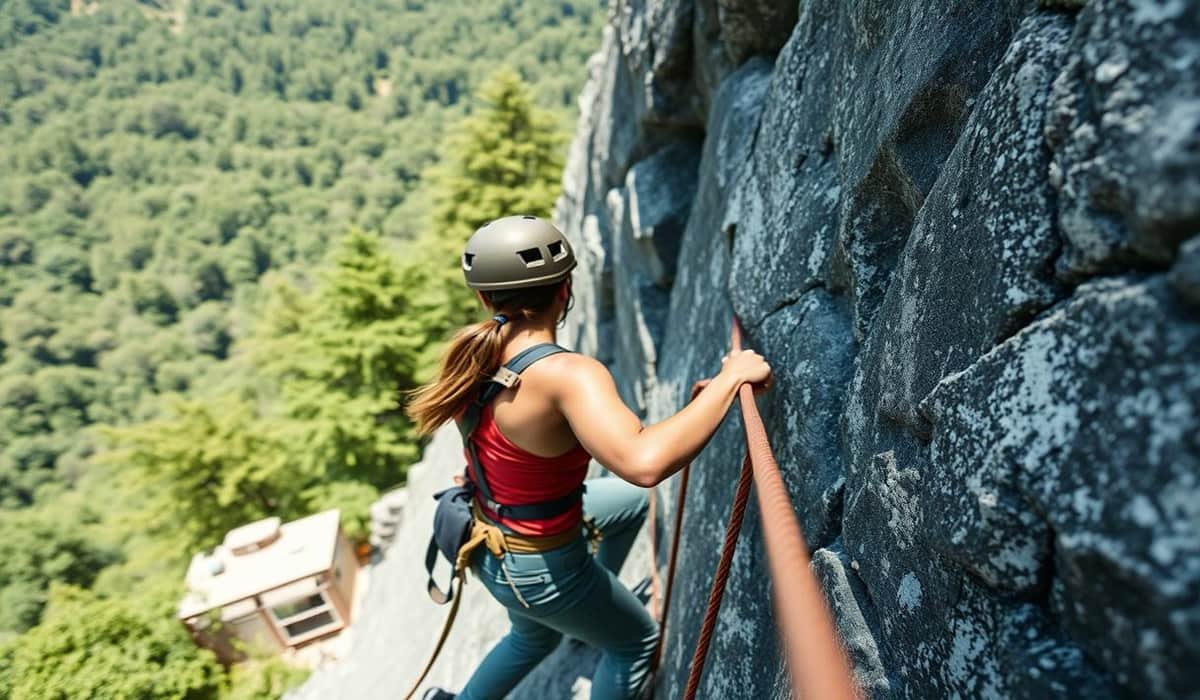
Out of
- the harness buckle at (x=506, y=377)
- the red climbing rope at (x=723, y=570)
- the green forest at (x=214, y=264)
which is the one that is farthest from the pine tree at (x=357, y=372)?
the red climbing rope at (x=723, y=570)

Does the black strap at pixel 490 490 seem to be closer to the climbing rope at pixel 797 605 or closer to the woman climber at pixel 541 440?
the woman climber at pixel 541 440

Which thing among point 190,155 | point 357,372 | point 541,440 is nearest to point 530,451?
point 541,440

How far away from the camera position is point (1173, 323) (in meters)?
0.96

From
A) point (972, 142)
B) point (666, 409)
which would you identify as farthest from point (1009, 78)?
point (666, 409)

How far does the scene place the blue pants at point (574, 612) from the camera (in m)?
2.97

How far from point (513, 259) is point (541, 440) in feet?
2.59

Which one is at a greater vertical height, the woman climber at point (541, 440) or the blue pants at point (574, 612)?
the woman climber at point (541, 440)

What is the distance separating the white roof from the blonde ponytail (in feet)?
46.1

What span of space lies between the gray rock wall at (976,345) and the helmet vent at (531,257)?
1.20 meters

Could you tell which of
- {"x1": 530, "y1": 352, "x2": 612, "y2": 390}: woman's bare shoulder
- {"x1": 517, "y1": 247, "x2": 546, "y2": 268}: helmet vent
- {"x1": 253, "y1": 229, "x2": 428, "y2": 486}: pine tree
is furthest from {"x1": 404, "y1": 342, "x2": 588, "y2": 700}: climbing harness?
{"x1": 253, "y1": 229, "x2": 428, "y2": 486}: pine tree

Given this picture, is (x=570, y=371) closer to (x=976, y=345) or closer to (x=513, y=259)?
(x=513, y=259)

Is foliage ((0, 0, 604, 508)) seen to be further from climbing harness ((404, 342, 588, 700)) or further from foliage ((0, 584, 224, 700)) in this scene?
climbing harness ((404, 342, 588, 700))

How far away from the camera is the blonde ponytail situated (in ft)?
8.30

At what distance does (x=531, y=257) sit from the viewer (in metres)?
2.73
